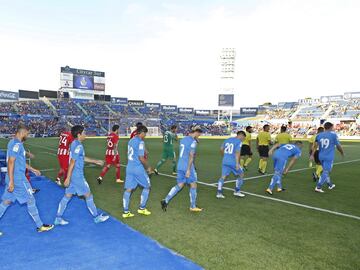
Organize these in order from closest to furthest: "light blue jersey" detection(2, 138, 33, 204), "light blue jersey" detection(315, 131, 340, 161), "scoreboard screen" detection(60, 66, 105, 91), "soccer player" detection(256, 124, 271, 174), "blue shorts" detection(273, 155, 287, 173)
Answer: "light blue jersey" detection(2, 138, 33, 204)
"blue shorts" detection(273, 155, 287, 173)
"light blue jersey" detection(315, 131, 340, 161)
"soccer player" detection(256, 124, 271, 174)
"scoreboard screen" detection(60, 66, 105, 91)

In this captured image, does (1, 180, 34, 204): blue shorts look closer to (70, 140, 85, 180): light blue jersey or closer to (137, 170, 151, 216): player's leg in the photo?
(70, 140, 85, 180): light blue jersey

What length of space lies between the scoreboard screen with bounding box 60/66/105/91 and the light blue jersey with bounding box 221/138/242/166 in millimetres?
57647

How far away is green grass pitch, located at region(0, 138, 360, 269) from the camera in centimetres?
439

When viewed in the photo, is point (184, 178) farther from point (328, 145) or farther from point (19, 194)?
point (328, 145)

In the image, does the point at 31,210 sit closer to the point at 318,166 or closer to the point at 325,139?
the point at 325,139

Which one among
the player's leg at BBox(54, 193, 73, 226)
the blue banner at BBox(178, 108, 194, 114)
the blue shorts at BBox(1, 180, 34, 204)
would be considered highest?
the blue banner at BBox(178, 108, 194, 114)

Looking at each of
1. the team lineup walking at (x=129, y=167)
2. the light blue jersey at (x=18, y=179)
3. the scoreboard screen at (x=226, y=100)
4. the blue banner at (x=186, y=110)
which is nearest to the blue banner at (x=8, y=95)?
the blue banner at (x=186, y=110)

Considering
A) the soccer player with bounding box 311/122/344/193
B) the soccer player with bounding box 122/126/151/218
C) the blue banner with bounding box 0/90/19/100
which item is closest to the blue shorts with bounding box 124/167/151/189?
the soccer player with bounding box 122/126/151/218

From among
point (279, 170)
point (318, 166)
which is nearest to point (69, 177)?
point (279, 170)

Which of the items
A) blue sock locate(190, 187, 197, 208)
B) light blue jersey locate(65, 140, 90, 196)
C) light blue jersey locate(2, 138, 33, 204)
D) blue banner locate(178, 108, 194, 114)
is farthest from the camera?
blue banner locate(178, 108, 194, 114)

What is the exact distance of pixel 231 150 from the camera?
7664 millimetres

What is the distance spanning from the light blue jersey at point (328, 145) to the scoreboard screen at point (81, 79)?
190 ft

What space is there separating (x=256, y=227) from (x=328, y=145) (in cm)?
478

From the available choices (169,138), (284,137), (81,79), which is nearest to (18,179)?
(169,138)
